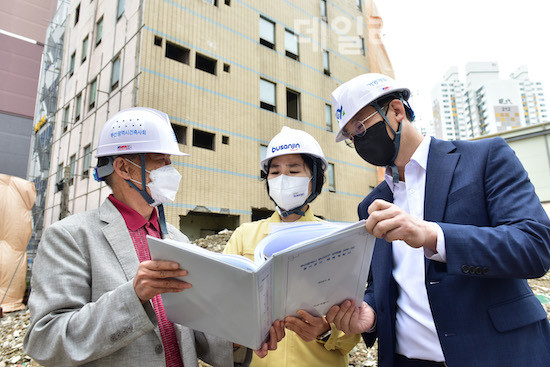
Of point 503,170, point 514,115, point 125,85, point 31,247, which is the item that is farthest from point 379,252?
point 514,115

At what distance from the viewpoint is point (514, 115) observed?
73.2m

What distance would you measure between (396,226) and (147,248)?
142cm

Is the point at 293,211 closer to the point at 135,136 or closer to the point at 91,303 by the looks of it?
the point at 135,136

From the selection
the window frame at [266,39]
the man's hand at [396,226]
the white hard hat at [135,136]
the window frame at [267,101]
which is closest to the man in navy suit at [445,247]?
the man's hand at [396,226]

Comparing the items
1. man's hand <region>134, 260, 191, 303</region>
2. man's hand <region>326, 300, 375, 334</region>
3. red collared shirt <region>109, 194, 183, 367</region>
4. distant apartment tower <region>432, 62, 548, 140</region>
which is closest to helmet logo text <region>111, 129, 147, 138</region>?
red collared shirt <region>109, 194, 183, 367</region>

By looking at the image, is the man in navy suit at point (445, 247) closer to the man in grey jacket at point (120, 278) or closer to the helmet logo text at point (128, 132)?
the man in grey jacket at point (120, 278)

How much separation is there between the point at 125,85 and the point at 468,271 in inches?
537

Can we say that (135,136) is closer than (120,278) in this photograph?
A: No

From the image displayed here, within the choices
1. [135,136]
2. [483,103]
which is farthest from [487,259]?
[483,103]

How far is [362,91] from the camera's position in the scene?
2.07 meters

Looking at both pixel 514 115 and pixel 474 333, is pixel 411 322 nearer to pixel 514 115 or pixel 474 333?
pixel 474 333

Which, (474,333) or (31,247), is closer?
(474,333)

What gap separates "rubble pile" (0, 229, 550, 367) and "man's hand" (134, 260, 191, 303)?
12.6ft

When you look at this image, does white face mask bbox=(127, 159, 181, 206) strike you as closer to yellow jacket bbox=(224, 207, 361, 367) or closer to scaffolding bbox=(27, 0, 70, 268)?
yellow jacket bbox=(224, 207, 361, 367)
